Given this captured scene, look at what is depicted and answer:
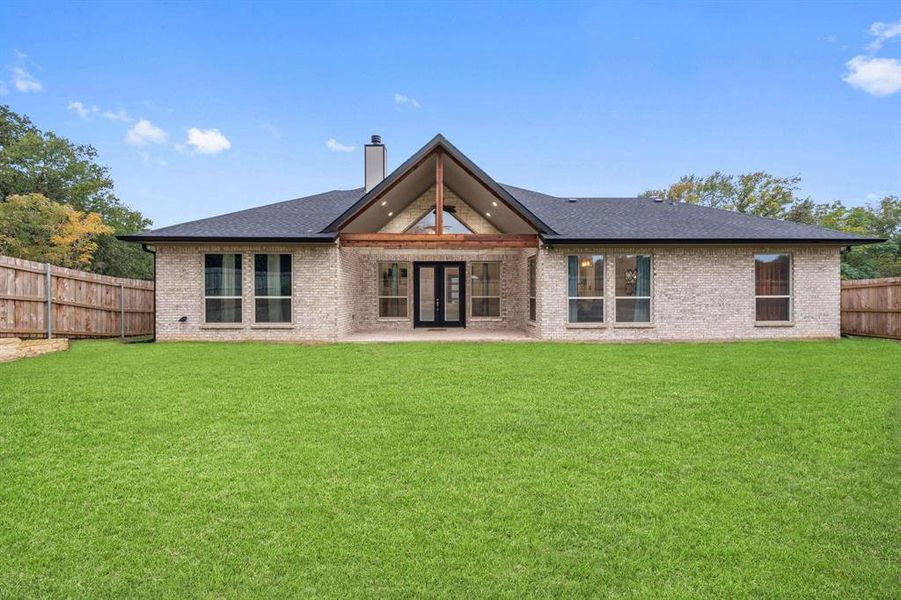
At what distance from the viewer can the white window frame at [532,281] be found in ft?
43.1

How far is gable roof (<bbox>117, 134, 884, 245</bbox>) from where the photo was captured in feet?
38.9

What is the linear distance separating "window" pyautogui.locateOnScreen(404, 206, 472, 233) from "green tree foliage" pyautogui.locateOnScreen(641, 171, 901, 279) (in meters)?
22.3

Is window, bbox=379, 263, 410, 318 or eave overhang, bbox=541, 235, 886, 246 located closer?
eave overhang, bbox=541, 235, 886, 246

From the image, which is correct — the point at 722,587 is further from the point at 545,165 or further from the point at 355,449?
the point at 545,165

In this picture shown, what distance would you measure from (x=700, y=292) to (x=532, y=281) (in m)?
4.47

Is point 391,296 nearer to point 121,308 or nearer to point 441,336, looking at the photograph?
point 441,336

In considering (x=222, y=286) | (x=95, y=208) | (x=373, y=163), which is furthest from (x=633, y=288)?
(x=95, y=208)

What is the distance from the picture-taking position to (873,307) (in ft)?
42.5

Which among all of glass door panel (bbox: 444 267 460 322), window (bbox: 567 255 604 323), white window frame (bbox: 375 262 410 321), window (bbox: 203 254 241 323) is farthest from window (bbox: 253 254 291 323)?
window (bbox: 567 255 604 323)

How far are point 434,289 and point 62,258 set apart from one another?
72.1 feet

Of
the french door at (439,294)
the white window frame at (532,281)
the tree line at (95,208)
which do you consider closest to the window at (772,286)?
the white window frame at (532,281)

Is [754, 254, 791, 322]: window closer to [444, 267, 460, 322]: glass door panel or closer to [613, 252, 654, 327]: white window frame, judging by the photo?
[613, 252, 654, 327]: white window frame

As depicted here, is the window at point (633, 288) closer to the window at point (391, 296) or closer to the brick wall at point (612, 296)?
the brick wall at point (612, 296)

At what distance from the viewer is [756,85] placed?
21.1m
